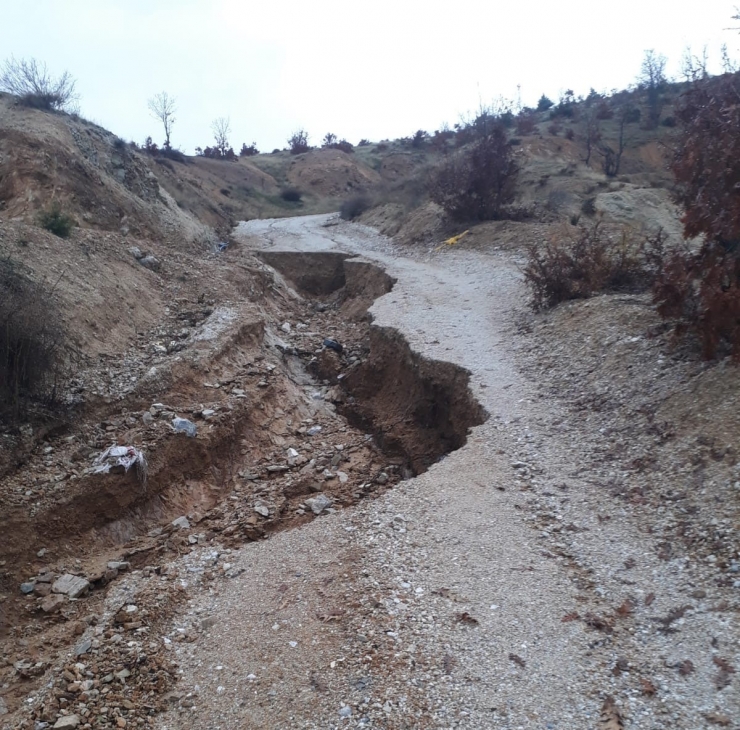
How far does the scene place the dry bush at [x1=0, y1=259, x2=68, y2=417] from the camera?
665 centimetres

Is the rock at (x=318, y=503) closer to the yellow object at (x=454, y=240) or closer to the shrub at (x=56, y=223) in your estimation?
the shrub at (x=56, y=223)

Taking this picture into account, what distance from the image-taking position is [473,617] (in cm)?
388

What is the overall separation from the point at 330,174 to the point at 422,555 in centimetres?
4135

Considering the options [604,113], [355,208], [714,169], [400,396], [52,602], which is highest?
[604,113]

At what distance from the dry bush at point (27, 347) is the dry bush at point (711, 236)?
6.98 m

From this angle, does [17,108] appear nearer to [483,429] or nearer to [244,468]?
[244,468]

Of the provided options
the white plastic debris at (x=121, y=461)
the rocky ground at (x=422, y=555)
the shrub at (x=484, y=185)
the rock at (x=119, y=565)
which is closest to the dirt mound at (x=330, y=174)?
the shrub at (x=484, y=185)

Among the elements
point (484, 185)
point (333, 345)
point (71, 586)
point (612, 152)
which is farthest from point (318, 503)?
point (612, 152)

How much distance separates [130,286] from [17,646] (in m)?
6.44

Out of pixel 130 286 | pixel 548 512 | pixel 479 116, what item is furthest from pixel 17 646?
pixel 479 116

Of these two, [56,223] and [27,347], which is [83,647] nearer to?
[27,347]

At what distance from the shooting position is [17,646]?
5.05m

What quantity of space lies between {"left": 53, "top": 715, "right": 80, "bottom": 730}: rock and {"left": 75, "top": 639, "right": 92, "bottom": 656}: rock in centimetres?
63

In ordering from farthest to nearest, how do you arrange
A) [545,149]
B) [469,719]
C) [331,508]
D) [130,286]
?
[545,149] < [130,286] < [331,508] < [469,719]
